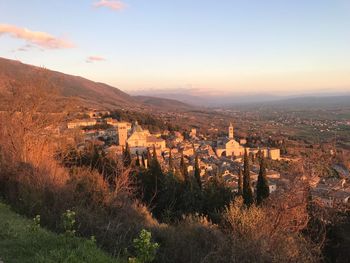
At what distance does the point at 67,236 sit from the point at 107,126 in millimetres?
56695

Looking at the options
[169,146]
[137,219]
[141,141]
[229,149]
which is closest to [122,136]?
[141,141]

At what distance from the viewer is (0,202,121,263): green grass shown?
4266 mm

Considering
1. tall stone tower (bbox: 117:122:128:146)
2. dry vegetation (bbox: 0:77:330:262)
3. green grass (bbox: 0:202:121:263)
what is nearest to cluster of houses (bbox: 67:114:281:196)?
tall stone tower (bbox: 117:122:128:146)

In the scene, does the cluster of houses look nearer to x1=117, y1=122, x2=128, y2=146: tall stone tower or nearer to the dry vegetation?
x1=117, y1=122, x2=128, y2=146: tall stone tower

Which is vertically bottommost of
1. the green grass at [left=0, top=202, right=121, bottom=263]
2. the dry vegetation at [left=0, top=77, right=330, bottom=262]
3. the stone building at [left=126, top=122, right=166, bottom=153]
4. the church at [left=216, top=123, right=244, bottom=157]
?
the church at [left=216, top=123, right=244, bottom=157]

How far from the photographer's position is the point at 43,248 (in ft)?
15.2

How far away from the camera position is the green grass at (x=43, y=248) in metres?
4.27

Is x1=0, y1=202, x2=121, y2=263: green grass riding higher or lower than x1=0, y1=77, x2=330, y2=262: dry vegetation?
higher

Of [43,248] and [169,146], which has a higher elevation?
[43,248]

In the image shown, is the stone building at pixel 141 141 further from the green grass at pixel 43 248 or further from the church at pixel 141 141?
the green grass at pixel 43 248

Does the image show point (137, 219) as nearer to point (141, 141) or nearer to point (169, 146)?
point (141, 141)

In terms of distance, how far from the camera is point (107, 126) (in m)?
60.7

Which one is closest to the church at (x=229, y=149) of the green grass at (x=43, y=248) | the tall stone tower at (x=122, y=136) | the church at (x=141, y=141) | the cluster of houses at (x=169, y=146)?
the cluster of houses at (x=169, y=146)

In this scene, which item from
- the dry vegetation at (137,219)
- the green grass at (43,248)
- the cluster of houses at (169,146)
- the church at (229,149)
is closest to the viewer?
the green grass at (43,248)
